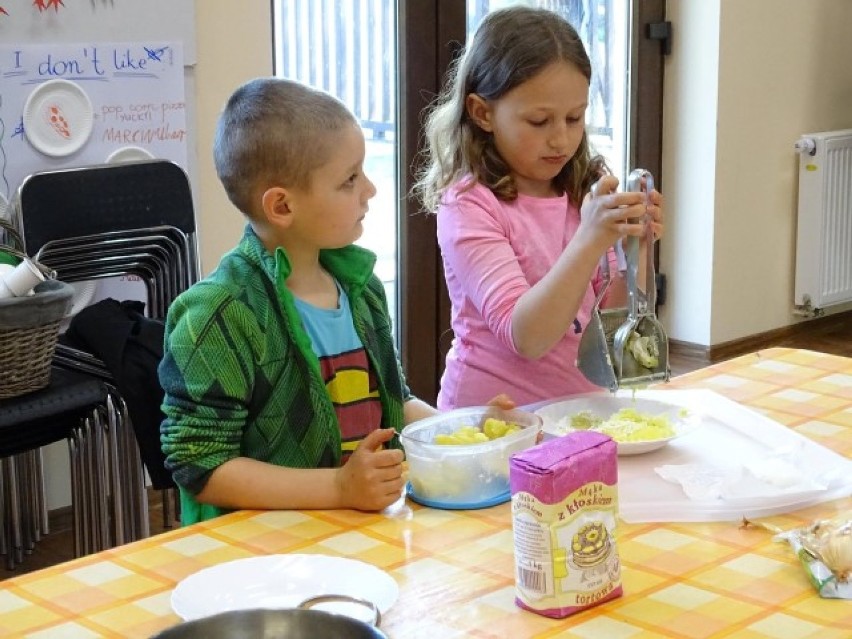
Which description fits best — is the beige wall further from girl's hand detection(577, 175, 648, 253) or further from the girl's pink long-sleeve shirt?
girl's hand detection(577, 175, 648, 253)

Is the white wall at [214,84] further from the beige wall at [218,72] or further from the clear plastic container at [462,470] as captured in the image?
the clear plastic container at [462,470]

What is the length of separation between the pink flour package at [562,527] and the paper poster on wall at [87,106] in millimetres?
1950

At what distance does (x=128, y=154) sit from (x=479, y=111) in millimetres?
1271

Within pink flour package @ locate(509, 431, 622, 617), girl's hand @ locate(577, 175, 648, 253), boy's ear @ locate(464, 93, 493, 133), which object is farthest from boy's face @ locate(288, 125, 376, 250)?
pink flour package @ locate(509, 431, 622, 617)

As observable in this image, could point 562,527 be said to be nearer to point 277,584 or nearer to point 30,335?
point 277,584

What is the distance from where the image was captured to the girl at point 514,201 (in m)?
1.75

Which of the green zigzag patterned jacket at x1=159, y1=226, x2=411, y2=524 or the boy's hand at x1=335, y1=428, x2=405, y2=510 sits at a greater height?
the green zigzag patterned jacket at x1=159, y1=226, x2=411, y2=524

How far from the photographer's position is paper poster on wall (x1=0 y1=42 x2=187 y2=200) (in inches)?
106

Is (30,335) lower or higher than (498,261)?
lower

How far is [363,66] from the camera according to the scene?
137 inches

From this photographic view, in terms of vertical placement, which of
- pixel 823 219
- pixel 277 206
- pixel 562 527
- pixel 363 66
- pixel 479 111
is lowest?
pixel 823 219

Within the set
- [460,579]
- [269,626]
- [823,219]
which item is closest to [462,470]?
[460,579]

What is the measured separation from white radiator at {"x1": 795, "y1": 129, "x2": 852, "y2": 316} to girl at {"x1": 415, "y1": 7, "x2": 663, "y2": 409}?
9.59ft

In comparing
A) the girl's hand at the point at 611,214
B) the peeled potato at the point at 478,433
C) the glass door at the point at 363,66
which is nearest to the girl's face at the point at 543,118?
the girl's hand at the point at 611,214
